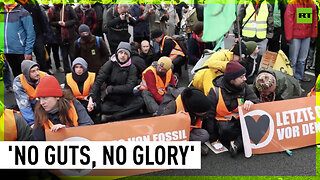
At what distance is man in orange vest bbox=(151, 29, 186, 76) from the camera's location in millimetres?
7215

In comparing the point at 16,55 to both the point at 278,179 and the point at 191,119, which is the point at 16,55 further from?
the point at 278,179

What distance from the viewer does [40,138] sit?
3.84 m

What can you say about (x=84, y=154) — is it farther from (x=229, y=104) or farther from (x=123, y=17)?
(x=123, y=17)

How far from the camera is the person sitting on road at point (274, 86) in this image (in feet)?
16.6

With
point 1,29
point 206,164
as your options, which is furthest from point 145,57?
point 206,164

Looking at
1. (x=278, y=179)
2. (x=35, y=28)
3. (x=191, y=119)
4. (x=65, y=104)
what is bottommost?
(x=278, y=179)

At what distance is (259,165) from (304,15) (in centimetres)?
393

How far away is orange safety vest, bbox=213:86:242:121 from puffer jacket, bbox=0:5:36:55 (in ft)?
11.5

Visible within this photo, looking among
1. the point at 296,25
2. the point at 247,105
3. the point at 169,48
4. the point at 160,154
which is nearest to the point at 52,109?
the point at 160,154

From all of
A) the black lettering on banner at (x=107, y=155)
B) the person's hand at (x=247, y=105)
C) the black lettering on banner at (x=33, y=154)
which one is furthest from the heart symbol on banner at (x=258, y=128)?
the black lettering on banner at (x=33, y=154)

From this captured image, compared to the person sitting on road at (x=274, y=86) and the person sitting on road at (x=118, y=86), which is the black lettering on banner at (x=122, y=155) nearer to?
the person sitting on road at (x=118, y=86)

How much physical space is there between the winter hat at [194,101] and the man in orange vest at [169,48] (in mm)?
2920

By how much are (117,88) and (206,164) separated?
207 centimetres

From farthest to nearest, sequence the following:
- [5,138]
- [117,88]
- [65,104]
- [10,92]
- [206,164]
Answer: [10,92] < [117,88] < [206,164] < [65,104] < [5,138]
